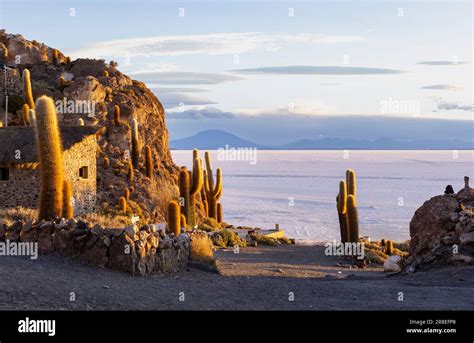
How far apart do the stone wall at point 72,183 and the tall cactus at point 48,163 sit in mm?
15289

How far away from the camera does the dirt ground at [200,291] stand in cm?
1157

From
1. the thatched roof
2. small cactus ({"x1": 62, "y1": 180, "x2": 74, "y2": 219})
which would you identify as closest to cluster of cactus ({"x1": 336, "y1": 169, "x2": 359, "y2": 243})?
small cactus ({"x1": 62, "y1": 180, "x2": 74, "y2": 219})

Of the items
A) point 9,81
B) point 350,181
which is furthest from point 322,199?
point 350,181

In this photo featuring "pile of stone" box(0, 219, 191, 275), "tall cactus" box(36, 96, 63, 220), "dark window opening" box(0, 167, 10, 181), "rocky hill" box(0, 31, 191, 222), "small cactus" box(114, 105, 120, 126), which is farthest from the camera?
"small cactus" box(114, 105, 120, 126)

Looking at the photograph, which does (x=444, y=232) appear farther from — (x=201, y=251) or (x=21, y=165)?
(x=21, y=165)

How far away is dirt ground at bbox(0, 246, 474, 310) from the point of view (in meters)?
11.6

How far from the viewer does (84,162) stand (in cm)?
3775

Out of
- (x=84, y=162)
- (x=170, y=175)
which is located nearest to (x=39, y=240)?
(x=84, y=162)

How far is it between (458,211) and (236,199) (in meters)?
76.8

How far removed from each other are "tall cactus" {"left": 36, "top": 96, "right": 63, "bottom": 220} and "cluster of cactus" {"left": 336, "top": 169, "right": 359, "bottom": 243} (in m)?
15.2

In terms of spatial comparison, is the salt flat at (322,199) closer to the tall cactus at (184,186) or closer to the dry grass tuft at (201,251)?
the tall cactus at (184,186)

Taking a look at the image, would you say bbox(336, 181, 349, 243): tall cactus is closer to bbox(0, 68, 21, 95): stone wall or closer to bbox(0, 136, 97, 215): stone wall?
bbox(0, 136, 97, 215): stone wall

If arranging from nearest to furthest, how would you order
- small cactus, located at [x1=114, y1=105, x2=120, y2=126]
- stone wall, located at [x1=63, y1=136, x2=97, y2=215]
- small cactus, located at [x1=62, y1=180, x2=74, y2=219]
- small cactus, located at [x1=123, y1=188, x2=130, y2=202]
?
small cactus, located at [x1=62, y1=180, x2=74, y2=219]
stone wall, located at [x1=63, y1=136, x2=97, y2=215]
small cactus, located at [x1=123, y1=188, x2=130, y2=202]
small cactus, located at [x1=114, y1=105, x2=120, y2=126]

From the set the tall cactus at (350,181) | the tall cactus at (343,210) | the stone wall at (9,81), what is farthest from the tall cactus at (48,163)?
the stone wall at (9,81)
